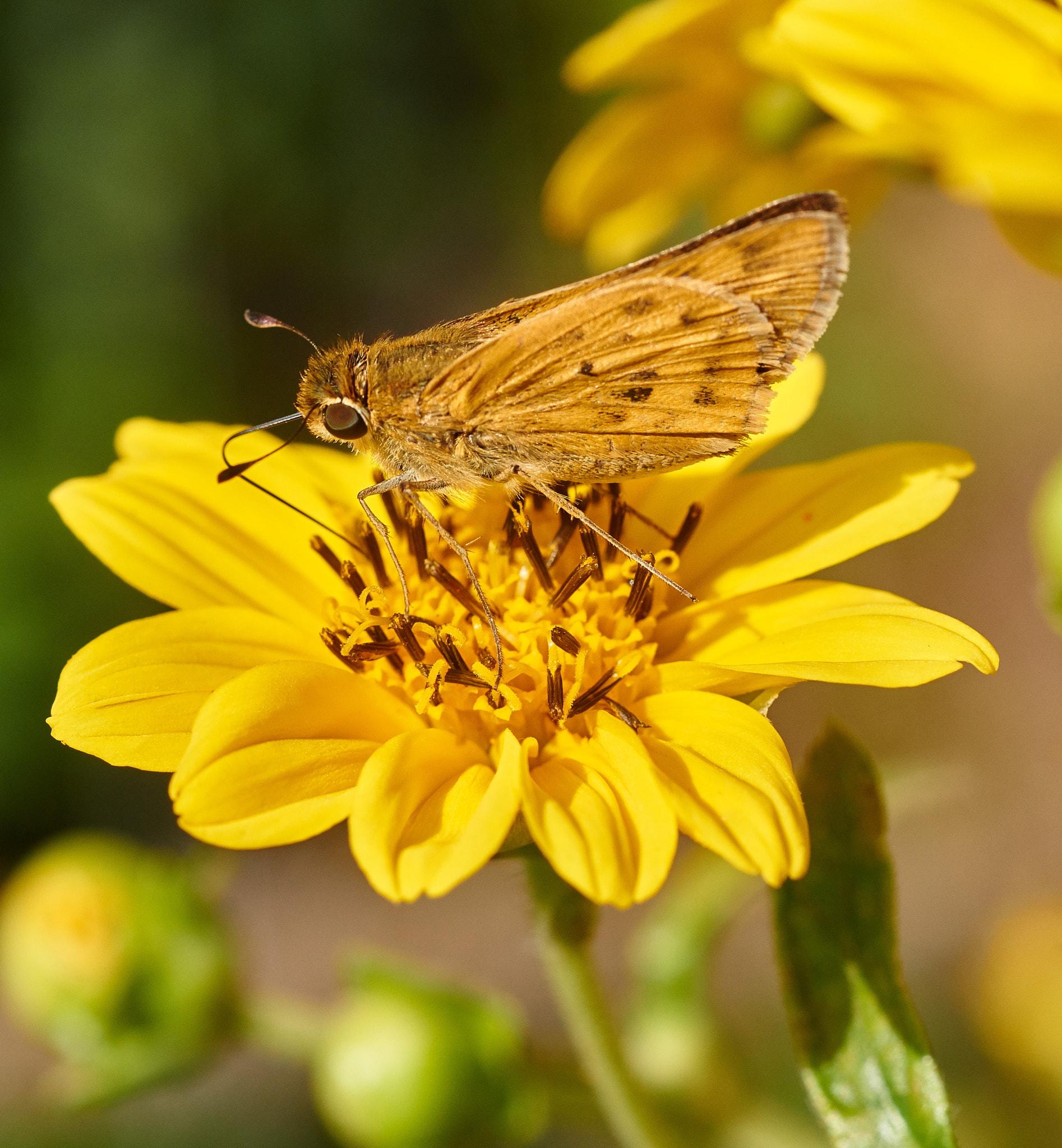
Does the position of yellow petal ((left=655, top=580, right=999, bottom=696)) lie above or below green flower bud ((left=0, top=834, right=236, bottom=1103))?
above

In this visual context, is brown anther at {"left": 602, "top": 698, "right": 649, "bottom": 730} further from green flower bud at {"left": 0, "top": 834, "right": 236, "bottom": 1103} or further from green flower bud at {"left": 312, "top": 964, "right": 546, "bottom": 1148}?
green flower bud at {"left": 0, "top": 834, "right": 236, "bottom": 1103}

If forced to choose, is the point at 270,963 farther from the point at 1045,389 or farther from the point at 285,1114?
the point at 1045,389

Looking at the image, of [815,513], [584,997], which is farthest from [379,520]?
[584,997]

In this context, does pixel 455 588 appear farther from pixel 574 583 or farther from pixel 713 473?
pixel 713 473

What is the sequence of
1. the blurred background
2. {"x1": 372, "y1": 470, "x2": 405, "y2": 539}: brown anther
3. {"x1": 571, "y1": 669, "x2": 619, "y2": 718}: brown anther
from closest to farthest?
{"x1": 571, "y1": 669, "x2": 619, "y2": 718}: brown anther
{"x1": 372, "y1": 470, "x2": 405, "y2": 539}: brown anther
the blurred background

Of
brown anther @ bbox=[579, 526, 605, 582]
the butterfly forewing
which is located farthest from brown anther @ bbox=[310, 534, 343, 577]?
Result: brown anther @ bbox=[579, 526, 605, 582]

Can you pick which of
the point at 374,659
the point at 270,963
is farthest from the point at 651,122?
the point at 270,963

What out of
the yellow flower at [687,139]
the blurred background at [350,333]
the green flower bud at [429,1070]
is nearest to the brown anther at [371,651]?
the green flower bud at [429,1070]
